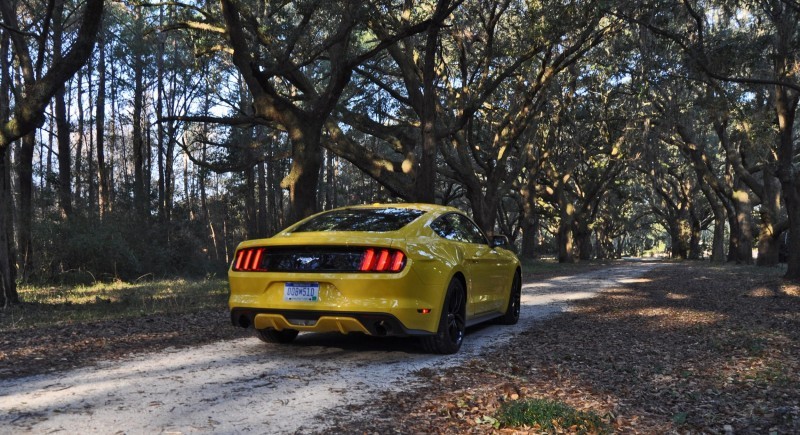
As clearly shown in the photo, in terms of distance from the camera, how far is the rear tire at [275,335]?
19.6 feet

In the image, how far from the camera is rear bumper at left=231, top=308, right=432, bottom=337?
4.89 meters

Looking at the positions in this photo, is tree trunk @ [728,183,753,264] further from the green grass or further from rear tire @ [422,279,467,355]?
rear tire @ [422,279,467,355]

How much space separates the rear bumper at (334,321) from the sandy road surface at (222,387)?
0.33 meters

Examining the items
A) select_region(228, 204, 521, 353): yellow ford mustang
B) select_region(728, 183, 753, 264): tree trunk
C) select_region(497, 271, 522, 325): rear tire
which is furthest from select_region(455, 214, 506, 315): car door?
select_region(728, 183, 753, 264): tree trunk

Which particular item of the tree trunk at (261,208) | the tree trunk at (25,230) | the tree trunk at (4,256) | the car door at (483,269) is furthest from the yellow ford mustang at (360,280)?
the tree trunk at (261,208)

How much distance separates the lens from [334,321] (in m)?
4.95

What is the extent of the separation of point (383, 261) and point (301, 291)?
2.67 feet

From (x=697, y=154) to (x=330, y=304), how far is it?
81.6 ft

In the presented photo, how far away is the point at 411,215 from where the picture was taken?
595cm

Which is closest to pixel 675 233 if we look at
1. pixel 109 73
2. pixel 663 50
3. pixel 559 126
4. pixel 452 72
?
pixel 559 126

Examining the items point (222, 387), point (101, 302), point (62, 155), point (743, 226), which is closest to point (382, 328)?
point (222, 387)

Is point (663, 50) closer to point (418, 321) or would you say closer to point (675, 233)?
point (418, 321)

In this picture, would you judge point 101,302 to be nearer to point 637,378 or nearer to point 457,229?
point 457,229

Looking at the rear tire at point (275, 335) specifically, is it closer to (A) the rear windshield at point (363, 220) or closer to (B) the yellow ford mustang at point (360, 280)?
(B) the yellow ford mustang at point (360, 280)
